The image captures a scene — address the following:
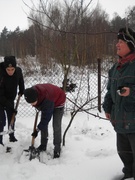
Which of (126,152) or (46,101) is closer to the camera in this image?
(126,152)

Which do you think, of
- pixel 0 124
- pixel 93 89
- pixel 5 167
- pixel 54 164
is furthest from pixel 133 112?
pixel 93 89

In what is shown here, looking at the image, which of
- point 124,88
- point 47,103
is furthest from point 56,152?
point 124,88

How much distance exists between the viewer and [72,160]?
3.03m

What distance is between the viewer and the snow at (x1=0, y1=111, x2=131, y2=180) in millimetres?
2670

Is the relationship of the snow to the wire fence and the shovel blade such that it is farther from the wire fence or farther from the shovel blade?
the wire fence

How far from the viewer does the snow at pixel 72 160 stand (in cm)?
267

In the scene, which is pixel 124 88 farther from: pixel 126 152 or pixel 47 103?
pixel 47 103

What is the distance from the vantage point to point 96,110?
17.5 ft

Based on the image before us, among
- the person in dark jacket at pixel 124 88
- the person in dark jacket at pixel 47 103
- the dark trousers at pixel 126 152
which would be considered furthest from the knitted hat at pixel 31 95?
the dark trousers at pixel 126 152

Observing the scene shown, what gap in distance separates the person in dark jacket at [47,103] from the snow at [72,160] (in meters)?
0.27

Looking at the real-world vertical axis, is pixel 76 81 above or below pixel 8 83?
below

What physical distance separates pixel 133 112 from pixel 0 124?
2.13 m

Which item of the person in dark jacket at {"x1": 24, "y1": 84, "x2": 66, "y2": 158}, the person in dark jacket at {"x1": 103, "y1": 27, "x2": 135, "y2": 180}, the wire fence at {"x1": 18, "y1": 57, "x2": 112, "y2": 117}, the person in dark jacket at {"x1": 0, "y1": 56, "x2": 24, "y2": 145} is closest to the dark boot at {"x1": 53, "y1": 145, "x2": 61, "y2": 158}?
the person in dark jacket at {"x1": 24, "y1": 84, "x2": 66, "y2": 158}

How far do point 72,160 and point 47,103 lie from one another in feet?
2.96
